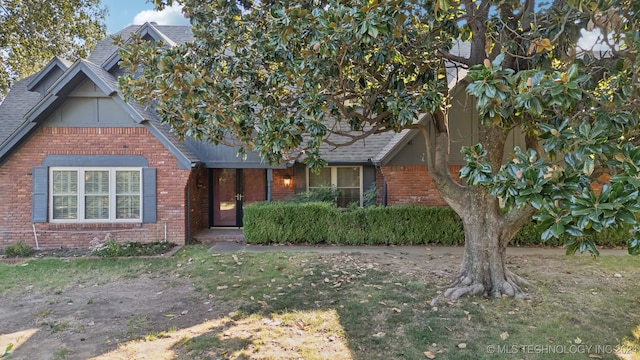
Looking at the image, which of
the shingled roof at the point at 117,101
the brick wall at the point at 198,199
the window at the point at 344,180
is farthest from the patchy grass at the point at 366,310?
the window at the point at 344,180

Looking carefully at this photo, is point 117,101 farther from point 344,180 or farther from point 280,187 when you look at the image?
point 344,180

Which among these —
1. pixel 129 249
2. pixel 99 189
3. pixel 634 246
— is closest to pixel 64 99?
pixel 99 189

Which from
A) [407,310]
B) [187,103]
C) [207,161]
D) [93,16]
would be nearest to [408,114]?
[407,310]

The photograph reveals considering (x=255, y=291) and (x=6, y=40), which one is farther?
(x=6, y=40)

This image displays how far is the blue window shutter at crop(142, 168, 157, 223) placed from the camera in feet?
32.3

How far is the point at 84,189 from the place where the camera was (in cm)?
981

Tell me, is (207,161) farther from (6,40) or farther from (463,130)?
(6,40)

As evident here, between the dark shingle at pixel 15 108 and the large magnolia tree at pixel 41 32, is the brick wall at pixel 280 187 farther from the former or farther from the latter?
the large magnolia tree at pixel 41 32

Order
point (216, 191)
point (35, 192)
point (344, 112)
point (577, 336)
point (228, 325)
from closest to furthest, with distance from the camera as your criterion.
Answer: point (577, 336) < point (228, 325) < point (344, 112) < point (35, 192) < point (216, 191)

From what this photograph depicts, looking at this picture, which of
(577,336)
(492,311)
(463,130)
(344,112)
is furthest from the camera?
(463,130)

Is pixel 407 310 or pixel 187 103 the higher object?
pixel 187 103

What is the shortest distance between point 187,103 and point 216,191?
722 cm

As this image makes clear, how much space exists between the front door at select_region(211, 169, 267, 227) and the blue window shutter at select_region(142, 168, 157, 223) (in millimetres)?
2582

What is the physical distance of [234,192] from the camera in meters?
12.4
